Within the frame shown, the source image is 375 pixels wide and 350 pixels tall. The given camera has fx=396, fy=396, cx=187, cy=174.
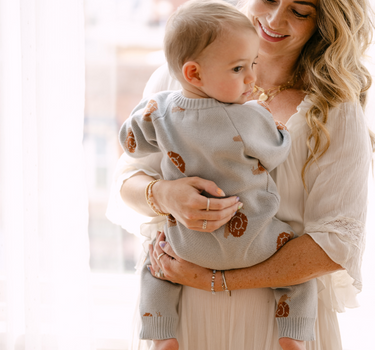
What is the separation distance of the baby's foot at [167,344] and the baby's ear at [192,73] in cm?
75

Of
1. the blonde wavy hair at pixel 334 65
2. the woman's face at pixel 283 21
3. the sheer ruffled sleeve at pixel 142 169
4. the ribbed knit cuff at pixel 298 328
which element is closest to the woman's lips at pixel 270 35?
the woman's face at pixel 283 21

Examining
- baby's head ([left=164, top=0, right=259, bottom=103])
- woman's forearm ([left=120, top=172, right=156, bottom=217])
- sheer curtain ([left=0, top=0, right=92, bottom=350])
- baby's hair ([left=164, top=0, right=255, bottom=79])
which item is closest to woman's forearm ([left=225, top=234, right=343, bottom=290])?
woman's forearm ([left=120, top=172, right=156, bottom=217])

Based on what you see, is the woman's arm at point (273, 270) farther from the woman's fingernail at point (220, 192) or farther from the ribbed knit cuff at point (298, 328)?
the woman's fingernail at point (220, 192)

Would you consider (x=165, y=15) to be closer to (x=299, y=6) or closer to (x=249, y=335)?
(x=299, y=6)

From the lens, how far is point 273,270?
1.15m

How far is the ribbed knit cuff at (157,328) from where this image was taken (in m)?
1.17

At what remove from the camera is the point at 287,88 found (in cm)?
143

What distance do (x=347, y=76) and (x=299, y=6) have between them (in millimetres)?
277

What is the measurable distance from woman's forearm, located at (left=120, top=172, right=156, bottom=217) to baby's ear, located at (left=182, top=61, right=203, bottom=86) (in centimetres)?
40

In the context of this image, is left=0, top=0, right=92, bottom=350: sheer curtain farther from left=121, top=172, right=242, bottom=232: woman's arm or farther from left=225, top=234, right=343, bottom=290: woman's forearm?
left=225, top=234, right=343, bottom=290: woman's forearm

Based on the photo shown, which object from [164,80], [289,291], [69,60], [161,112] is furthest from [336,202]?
[69,60]

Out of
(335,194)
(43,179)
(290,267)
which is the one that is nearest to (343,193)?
(335,194)

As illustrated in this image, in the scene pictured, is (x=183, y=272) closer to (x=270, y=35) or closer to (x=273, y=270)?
(x=273, y=270)

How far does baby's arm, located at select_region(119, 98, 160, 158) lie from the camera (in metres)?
1.13
